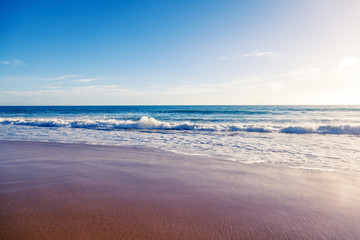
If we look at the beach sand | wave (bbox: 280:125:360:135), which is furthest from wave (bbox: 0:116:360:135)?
the beach sand

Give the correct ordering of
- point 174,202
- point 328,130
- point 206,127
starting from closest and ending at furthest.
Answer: point 174,202 → point 328,130 → point 206,127

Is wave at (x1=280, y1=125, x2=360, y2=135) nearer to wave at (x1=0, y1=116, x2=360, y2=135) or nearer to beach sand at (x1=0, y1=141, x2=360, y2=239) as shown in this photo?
wave at (x1=0, y1=116, x2=360, y2=135)

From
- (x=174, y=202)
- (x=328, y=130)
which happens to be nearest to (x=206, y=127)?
(x=328, y=130)

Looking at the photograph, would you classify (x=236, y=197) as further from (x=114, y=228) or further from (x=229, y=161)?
(x=229, y=161)

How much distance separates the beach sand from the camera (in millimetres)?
2259

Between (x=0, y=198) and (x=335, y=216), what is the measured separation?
4.76 metres

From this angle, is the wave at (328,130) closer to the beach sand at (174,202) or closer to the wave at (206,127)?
the wave at (206,127)

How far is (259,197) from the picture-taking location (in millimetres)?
3182

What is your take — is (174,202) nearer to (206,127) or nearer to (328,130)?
(206,127)

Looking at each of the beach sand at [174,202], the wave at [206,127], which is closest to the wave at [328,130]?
the wave at [206,127]

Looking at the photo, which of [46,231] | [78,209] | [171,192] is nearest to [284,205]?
[171,192]

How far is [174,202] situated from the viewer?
9.69 feet

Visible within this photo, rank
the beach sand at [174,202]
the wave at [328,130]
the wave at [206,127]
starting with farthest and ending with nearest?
the wave at [206,127], the wave at [328,130], the beach sand at [174,202]

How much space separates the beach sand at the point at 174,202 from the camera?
7.41ft
